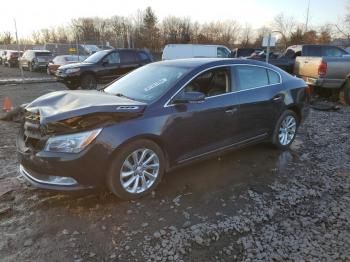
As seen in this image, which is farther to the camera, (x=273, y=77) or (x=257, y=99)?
(x=273, y=77)

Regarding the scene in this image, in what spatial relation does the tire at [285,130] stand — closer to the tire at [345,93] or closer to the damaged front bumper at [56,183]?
the damaged front bumper at [56,183]

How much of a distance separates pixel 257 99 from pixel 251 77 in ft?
1.17

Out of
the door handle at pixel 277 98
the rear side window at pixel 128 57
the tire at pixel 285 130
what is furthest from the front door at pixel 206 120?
the rear side window at pixel 128 57

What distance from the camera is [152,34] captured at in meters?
49.1

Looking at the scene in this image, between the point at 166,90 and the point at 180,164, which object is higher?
the point at 166,90

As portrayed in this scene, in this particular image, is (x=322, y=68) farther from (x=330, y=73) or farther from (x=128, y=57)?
(x=128, y=57)

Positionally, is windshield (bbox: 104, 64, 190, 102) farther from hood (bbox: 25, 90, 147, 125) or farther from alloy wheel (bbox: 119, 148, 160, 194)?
alloy wheel (bbox: 119, 148, 160, 194)

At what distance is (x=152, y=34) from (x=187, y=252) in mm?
48919

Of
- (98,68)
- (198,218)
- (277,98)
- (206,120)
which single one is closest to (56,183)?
(198,218)

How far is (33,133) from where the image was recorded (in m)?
3.64

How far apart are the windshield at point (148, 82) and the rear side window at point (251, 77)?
3.01ft

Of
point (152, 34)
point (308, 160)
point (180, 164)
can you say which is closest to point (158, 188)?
point (180, 164)

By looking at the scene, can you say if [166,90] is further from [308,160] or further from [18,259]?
[308,160]

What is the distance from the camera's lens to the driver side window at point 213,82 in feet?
14.5
